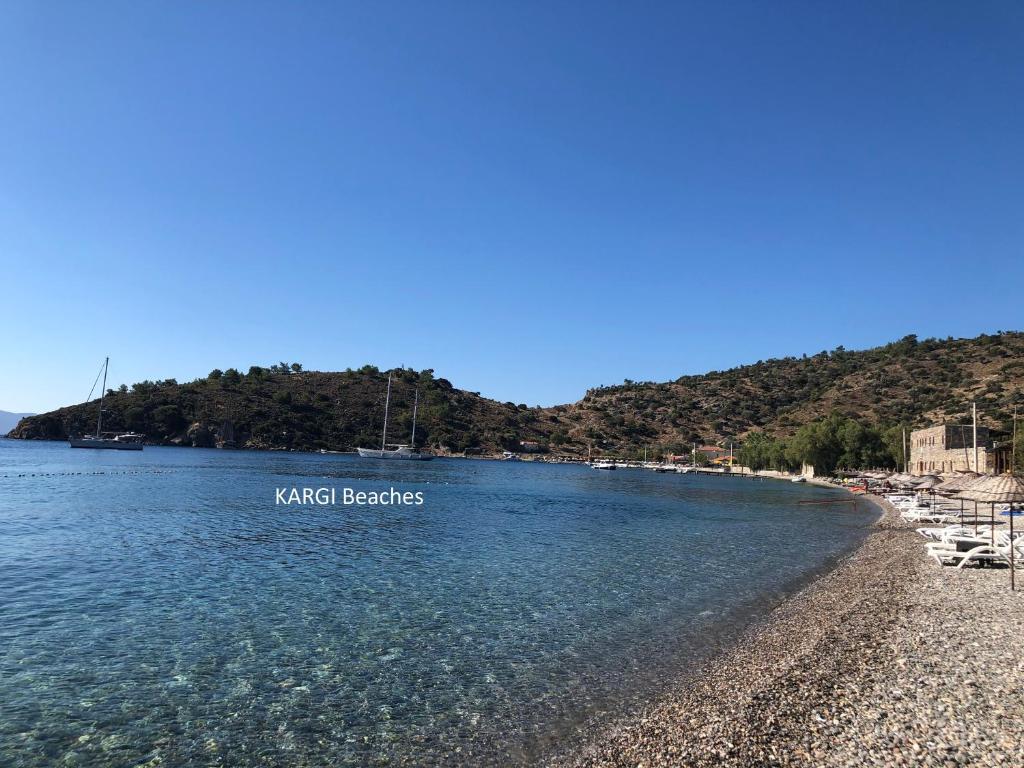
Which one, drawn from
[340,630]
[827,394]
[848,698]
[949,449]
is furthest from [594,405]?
[848,698]

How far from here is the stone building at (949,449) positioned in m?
59.6

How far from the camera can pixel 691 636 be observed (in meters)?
13.0

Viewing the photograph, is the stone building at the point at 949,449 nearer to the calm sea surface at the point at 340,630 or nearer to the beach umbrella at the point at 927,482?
the beach umbrella at the point at 927,482

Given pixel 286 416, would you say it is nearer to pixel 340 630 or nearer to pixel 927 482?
pixel 927 482

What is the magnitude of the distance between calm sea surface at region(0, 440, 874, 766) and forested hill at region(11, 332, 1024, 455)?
95957 millimetres

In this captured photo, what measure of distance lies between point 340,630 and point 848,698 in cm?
921

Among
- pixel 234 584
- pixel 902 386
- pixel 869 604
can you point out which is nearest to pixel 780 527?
pixel 869 604

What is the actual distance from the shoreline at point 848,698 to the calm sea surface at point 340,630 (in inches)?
35.1

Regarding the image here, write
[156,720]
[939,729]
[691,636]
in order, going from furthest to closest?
1. [691,636]
2. [156,720]
3. [939,729]

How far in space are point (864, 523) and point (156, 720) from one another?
39.4m

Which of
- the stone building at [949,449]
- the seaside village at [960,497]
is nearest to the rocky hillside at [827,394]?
the stone building at [949,449]

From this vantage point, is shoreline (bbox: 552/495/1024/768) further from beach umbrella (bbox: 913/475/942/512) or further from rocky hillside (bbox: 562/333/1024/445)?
rocky hillside (bbox: 562/333/1024/445)

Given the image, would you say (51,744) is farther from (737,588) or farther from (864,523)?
(864,523)

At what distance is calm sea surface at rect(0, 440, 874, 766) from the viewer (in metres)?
8.13
